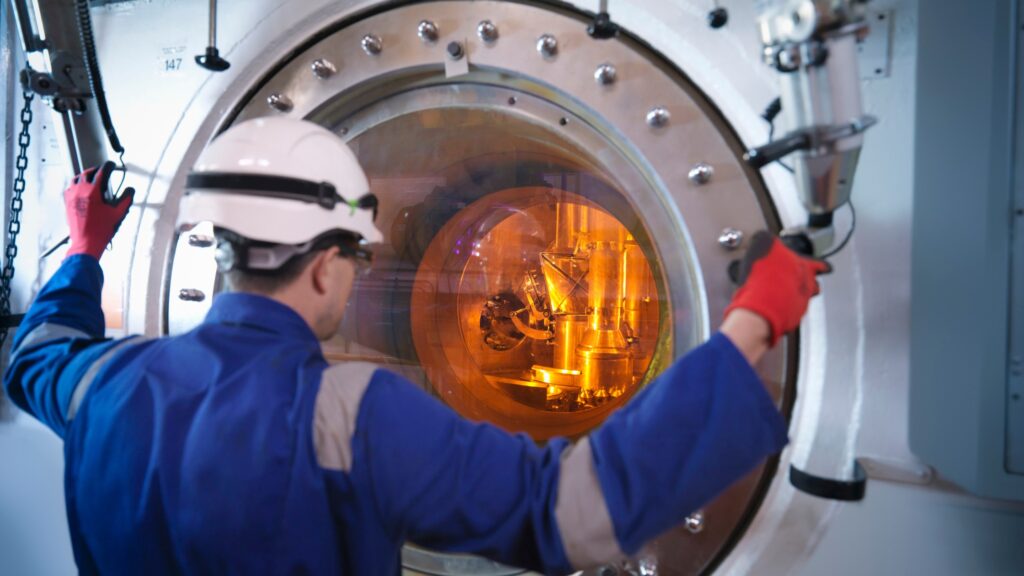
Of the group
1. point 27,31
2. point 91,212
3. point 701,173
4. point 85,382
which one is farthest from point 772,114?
point 27,31

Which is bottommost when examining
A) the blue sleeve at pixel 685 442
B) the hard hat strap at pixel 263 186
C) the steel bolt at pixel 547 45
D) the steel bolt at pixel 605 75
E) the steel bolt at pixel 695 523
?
the steel bolt at pixel 695 523

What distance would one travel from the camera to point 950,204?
806mm

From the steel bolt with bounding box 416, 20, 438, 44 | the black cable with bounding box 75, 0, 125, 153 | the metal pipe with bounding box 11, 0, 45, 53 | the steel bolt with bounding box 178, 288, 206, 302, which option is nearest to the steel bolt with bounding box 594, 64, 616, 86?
the steel bolt with bounding box 416, 20, 438, 44

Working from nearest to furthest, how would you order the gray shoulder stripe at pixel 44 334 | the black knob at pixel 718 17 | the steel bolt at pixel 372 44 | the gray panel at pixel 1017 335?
the gray panel at pixel 1017 335
the black knob at pixel 718 17
the gray shoulder stripe at pixel 44 334
the steel bolt at pixel 372 44

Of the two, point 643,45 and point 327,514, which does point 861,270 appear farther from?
point 327,514

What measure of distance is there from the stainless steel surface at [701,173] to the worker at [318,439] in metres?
0.21

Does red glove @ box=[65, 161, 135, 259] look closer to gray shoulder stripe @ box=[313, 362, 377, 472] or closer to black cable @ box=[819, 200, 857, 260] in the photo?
gray shoulder stripe @ box=[313, 362, 377, 472]

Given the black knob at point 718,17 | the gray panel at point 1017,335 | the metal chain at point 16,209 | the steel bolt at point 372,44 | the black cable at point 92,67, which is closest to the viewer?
the gray panel at point 1017,335

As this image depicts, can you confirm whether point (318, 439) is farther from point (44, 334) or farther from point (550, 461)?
point (44, 334)

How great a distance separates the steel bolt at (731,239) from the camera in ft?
2.97

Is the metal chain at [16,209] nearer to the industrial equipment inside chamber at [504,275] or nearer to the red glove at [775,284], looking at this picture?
the industrial equipment inside chamber at [504,275]

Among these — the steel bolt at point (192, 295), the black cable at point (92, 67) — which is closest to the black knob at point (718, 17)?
the steel bolt at point (192, 295)

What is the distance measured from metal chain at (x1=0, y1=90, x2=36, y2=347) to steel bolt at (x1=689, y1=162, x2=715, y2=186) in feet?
4.71

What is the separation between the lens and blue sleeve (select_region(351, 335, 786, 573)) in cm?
66
